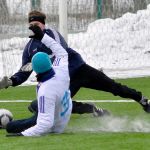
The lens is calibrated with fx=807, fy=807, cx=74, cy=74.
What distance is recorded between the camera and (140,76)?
18141 millimetres

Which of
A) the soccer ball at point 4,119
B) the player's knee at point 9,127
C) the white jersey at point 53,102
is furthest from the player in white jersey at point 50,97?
the soccer ball at point 4,119

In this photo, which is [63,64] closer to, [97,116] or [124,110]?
[97,116]

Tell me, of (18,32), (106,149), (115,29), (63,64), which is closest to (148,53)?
(115,29)

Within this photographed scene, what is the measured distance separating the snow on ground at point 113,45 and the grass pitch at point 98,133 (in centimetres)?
572

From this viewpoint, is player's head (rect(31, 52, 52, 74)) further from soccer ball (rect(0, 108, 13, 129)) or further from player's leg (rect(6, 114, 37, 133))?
soccer ball (rect(0, 108, 13, 129))

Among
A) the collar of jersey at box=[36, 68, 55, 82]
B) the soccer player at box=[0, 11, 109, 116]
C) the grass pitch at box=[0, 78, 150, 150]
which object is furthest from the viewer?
the soccer player at box=[0, 11, 109, 116]

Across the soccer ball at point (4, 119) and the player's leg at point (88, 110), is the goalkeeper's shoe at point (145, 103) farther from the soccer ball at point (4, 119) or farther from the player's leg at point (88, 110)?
the soccer ball at point (4, 119)

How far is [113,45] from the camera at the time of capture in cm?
2066

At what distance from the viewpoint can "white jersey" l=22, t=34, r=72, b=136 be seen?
973 centimetres

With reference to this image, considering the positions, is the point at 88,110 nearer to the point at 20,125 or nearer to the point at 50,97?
the point at 20,125

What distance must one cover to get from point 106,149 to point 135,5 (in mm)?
12627

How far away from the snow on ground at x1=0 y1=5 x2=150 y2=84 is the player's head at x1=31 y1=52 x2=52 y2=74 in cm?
911

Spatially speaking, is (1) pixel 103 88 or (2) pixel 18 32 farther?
(2) pixel 18 32

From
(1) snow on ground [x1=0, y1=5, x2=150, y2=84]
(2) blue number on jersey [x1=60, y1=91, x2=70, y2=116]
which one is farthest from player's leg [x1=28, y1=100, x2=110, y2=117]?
(1) snow on ground [x1=0, y1=5, x2=150, y2=84]
